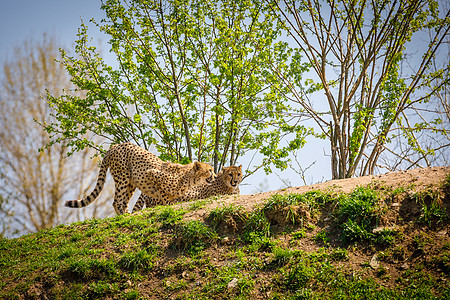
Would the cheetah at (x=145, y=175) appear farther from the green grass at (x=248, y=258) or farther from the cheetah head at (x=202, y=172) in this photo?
the green grass at (x=248, y=258)

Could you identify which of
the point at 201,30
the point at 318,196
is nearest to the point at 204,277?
the point at 318,196

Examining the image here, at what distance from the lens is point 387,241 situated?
5504mm

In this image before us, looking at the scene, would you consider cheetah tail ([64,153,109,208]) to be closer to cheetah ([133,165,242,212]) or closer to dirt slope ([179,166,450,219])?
cheetah ([133,165,242,212])

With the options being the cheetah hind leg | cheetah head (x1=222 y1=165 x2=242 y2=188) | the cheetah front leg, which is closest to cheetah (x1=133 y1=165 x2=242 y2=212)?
cheetah head (x1=222 y1=165 x2=242 y2=188)

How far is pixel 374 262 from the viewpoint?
530 centimetres

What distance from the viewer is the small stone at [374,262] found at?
5235 mm

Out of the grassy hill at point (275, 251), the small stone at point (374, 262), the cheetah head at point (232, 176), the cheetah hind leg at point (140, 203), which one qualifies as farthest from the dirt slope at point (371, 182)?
the cheetah hind leg at point (140, 203)

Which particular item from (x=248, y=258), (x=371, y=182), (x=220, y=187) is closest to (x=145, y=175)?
(x=220, y=187)

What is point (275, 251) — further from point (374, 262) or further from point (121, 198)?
point (121, 198)

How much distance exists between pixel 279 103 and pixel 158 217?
305 inches

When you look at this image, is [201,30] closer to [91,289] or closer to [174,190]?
[174,190]

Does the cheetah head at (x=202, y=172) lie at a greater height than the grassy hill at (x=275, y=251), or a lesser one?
Result: greater

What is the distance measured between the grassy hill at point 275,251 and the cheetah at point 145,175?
2.52m

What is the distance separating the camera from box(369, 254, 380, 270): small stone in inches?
206
